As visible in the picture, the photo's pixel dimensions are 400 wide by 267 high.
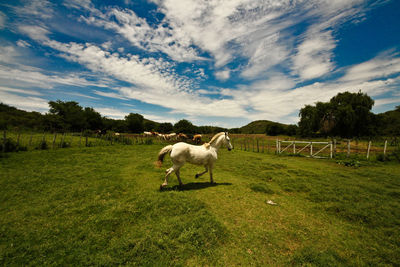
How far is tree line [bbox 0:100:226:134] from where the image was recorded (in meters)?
33.7

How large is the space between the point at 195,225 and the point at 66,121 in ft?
160

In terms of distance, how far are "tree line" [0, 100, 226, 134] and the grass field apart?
48.8 ft

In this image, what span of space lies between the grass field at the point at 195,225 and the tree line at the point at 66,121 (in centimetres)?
1488

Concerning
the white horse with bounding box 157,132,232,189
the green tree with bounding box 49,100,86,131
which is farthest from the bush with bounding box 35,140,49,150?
the green tree with bounding box 49,100,86,131

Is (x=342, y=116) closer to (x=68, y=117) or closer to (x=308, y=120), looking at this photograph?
(x=308, y=120)

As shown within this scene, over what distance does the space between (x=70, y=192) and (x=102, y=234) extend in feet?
11.6

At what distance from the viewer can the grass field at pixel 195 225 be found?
2828mm

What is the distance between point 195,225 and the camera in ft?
11.7

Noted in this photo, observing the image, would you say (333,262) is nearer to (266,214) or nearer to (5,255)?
(266,214)

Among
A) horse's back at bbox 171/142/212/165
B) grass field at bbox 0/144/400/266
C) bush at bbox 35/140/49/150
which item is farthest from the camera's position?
bush at bbox 35/140/49/150

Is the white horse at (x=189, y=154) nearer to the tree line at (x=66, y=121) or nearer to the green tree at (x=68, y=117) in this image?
the tree line at (x=66, y=121)

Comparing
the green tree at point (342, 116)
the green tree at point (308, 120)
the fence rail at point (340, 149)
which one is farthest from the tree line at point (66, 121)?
the green tree at point (342, 116)

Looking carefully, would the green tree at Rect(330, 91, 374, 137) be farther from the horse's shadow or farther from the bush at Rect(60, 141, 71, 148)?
the bush at Rect(60, 141, 71, 148)

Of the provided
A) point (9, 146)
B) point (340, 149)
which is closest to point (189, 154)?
point (9, 146)
